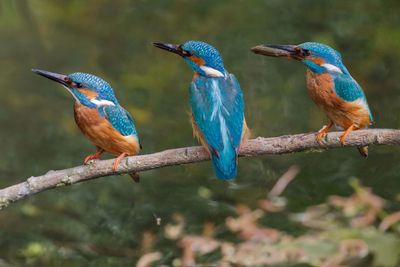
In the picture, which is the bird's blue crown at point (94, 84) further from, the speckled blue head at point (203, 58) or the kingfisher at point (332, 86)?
the kingfisher at point (332, 86)

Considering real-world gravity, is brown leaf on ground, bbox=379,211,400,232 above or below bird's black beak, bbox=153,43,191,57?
below

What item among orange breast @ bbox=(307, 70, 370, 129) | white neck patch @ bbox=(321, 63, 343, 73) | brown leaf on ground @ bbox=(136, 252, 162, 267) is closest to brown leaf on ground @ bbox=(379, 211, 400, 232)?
brown leaf on ground @ bbox=(136, 252, 162, 267)

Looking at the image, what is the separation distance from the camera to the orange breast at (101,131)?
3553 millimetres

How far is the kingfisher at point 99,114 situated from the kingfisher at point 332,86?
2.50 ft

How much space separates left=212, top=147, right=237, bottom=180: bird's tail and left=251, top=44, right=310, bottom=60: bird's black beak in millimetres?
381

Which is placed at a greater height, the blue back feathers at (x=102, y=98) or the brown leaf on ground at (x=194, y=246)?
the blue back feathers at (x=102, y=98)

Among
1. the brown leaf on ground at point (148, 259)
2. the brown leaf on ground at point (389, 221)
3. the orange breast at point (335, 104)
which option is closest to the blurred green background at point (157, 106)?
the brown leaf on ground at point (148, 259)

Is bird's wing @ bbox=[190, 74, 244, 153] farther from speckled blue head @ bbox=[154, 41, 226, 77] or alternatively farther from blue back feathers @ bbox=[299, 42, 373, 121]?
blue back feathers @ bbox=[299, 42, 373, 121]

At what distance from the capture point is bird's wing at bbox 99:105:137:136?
356cm

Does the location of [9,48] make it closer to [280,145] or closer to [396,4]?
[396,4]

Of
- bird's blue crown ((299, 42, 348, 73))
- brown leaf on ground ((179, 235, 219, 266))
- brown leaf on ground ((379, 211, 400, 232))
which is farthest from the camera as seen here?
brown leaf on ground ((179, 235, 219, 266))

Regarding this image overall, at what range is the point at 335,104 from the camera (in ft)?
11.3

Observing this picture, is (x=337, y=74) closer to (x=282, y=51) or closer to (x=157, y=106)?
(x=282, y=51)

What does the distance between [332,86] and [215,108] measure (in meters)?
0.47
